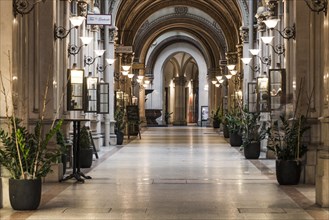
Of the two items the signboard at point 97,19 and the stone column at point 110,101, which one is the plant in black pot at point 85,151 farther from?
the stone column at point 110,101

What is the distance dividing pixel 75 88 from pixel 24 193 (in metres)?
7.46

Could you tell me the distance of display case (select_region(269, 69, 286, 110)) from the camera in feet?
54.5

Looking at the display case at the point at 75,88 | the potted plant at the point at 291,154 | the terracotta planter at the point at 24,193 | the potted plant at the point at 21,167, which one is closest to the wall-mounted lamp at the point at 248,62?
the display case at the point at 75,88

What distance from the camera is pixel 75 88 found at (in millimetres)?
16656

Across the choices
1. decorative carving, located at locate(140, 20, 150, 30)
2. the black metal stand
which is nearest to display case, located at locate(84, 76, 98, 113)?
the black metal stand

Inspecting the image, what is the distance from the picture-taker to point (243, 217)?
8.84m

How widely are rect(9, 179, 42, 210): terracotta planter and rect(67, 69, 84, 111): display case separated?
7.05 meters

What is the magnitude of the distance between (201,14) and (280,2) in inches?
1139

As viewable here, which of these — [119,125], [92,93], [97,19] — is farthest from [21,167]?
[119,125]

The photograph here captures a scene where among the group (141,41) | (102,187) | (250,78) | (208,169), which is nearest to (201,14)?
(141,41)

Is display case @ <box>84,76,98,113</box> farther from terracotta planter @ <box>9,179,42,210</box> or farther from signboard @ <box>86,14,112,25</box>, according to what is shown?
terracotta planter @ <box>9,179,42,210</box>

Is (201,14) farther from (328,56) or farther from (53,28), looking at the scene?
(328,56)

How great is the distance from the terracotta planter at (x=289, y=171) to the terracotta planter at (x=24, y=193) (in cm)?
461

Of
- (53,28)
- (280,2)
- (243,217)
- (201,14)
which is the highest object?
(201,14)
